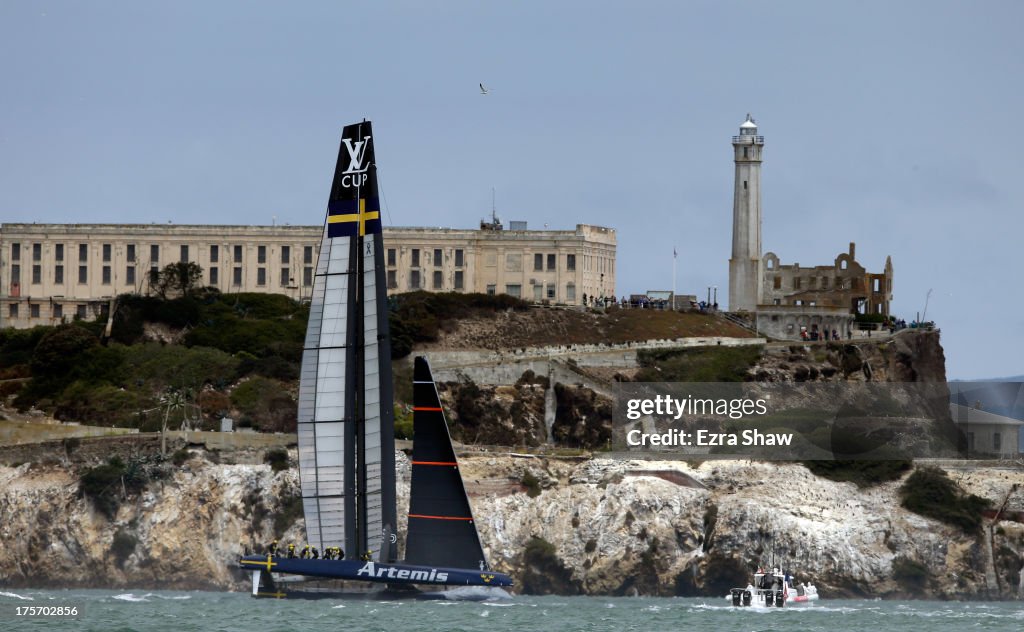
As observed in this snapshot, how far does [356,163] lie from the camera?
233 ft

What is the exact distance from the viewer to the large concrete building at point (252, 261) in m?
127

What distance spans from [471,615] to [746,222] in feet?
188

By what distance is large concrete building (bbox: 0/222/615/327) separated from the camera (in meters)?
127

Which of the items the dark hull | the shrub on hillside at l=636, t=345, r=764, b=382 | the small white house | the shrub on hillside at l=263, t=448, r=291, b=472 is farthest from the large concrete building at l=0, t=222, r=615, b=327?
the dark hull

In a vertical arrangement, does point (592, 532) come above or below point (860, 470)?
below

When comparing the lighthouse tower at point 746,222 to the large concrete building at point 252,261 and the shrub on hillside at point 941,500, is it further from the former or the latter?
the shrub on hillside at point 941,500

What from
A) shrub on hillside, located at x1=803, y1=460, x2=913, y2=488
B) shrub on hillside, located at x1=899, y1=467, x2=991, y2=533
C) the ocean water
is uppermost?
shrub on hillside, located at x1=803, y1=460, x2=913, y2=488

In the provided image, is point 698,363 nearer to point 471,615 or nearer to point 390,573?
point 471,615

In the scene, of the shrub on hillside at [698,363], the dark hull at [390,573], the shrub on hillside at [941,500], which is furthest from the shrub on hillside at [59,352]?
the dark hull at [390,573]

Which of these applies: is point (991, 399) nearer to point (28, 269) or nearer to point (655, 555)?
point (655, 555)

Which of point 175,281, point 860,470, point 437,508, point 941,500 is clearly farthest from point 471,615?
point 175,281

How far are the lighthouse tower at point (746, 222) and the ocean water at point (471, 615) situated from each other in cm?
4274

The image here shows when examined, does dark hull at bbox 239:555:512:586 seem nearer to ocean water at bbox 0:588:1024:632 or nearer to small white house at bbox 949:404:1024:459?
ocean water at bbox 0:588:1024:632

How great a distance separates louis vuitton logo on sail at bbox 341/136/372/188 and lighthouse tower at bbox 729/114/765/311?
59027mm
